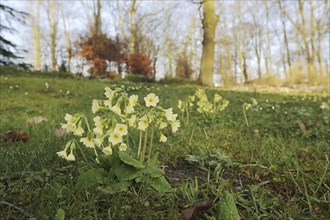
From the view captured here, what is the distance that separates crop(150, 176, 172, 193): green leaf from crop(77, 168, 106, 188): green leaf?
0.81 ft

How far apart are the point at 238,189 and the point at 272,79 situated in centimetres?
2430

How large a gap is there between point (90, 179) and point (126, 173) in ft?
0.56

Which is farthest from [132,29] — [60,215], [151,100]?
[60,215]

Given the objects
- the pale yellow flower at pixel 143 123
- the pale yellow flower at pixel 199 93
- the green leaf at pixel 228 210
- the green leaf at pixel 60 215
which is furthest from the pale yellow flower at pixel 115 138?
the pale yellow flower at pixel 199 93

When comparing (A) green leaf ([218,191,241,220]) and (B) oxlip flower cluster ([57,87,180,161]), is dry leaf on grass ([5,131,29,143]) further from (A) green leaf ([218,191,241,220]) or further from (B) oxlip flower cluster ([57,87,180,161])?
(A) green leaf ([218,191,241,220])

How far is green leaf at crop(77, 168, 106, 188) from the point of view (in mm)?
1470

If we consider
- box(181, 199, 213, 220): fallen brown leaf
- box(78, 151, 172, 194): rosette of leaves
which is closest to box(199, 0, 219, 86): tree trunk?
box(78, 151, 172, 194): rosette of leaves

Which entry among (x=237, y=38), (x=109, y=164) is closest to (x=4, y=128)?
(x=109, y=164)

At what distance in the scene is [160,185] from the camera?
5.05 feet

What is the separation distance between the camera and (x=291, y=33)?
31.9m

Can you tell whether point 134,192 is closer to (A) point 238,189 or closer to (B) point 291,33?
(A) point 238,189

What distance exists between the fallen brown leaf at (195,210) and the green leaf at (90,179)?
0.43 m

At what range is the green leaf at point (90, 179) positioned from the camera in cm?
147

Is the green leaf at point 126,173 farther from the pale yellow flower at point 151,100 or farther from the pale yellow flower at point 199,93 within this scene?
the pale yellow flower at point 199,93
